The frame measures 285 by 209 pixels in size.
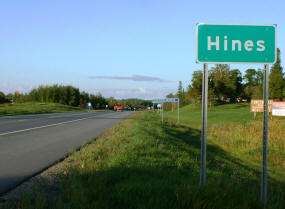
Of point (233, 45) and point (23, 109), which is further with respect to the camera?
point (23, 109)

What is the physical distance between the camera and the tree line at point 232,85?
68.6 meters

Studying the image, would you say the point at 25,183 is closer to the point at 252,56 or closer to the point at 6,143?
the point at 252,56

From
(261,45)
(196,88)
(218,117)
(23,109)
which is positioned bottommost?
(218,117)

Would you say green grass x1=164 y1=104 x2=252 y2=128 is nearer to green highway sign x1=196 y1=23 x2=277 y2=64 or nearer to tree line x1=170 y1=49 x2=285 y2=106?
tree line x1=170 y1=49 x2=285 y2=106

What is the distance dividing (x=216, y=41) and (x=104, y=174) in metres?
3.00

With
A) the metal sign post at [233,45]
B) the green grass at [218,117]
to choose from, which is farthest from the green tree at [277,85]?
the metal sign post at [233,45]

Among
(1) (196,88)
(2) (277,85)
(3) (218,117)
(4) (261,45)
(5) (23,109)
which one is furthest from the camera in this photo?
(1) (196,88)

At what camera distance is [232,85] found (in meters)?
86.2

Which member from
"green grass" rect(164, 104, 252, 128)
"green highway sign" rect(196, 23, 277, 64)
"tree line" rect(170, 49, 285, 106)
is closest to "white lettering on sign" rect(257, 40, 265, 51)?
"green highway sign" rect(196, 23, 277, 64)

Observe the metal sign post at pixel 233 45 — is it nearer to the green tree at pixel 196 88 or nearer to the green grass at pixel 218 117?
the green grass at pixel 218 117

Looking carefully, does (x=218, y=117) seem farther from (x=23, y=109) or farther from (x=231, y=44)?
(x=231, y=44)

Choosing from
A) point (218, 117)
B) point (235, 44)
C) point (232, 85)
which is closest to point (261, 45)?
point (235, 44)

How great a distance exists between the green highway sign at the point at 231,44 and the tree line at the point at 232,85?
2598 inches

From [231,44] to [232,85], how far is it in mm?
86123
